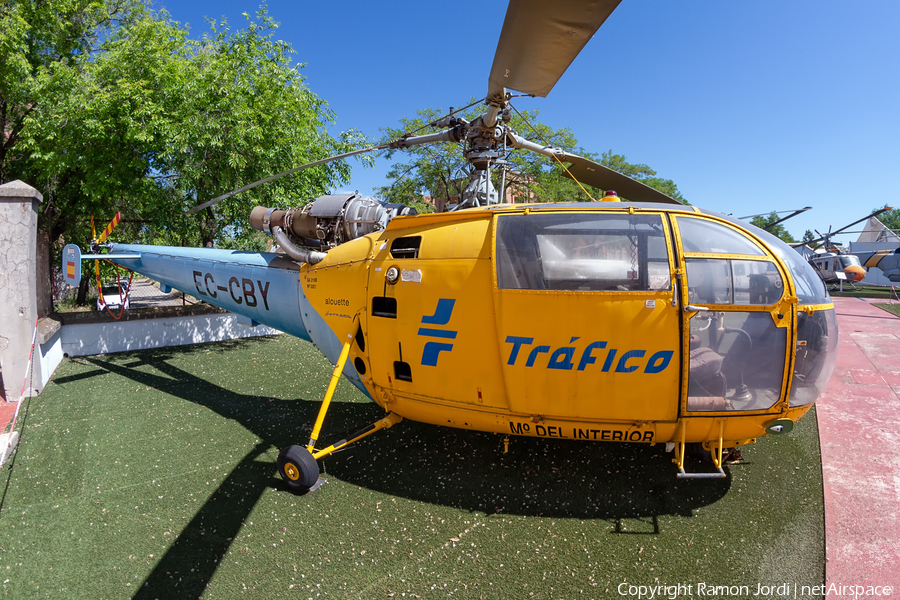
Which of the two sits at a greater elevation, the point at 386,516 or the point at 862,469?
the point at 862,469

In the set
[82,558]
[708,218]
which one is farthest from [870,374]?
[82,558]

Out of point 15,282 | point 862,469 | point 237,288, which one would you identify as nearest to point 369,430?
point 237,288

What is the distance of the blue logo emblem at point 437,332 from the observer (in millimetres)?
4234

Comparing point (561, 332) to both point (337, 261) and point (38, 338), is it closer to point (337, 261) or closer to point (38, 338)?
point (337, 261)

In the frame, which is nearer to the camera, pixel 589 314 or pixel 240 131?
pixel 589 314

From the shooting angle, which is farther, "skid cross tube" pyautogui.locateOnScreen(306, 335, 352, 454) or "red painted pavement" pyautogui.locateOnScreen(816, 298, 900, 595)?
"skid cross tube" pyautogui.locateOnScreen(306, 335, 352, 454)

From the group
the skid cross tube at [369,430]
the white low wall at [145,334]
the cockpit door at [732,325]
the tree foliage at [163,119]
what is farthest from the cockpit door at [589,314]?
the white low wall at [145,334]

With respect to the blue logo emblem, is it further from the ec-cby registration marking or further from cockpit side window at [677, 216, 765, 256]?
the ec-cby registration marking

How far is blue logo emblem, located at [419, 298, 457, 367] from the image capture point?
4234mm

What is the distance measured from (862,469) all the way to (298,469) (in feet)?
20.6

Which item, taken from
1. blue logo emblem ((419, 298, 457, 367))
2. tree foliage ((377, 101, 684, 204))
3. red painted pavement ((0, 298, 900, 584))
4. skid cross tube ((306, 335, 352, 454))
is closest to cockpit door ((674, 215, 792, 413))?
red painted pavement ((0, 298, 900, 584))

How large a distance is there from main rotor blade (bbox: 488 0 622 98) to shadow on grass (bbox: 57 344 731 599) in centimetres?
393

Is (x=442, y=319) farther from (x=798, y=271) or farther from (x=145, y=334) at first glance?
(x=145, y=334)

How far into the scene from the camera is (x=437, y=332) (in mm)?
4305
